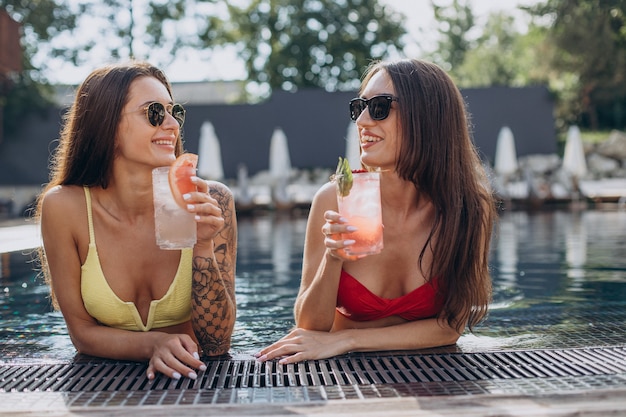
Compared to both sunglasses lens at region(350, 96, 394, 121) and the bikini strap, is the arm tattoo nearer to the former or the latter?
the bikini strap

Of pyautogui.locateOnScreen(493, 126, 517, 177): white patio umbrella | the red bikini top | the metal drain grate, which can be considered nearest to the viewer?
the metal drain grate

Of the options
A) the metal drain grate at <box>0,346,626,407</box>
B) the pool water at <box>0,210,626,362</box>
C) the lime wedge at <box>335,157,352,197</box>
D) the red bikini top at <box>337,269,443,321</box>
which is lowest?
the pool water at <box>0,210,626,362</box>

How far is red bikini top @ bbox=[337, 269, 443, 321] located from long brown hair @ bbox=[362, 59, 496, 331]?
0.07m

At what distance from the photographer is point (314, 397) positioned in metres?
2.06

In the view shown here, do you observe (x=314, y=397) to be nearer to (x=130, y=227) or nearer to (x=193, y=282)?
(x=193, y=282)

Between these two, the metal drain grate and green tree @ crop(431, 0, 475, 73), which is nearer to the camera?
the metal drain grate

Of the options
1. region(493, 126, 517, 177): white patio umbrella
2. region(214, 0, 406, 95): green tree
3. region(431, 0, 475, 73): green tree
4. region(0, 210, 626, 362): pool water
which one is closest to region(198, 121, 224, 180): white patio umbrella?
region(493, 126, 517, 177): white patio umbrella

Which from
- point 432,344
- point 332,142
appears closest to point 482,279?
point 432,344

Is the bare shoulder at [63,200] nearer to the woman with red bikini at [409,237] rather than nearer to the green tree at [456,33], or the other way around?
the woman with red bikini at [409,237]

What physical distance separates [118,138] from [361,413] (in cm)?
150

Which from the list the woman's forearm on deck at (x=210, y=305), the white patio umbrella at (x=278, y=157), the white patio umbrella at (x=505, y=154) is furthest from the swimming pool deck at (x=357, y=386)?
the white patio umbrella at (x=505, y=154)

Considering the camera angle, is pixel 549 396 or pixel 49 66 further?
pixel 49 66

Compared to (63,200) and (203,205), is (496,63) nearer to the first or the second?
(63,200)

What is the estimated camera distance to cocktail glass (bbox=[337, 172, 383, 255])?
7.63 feet
